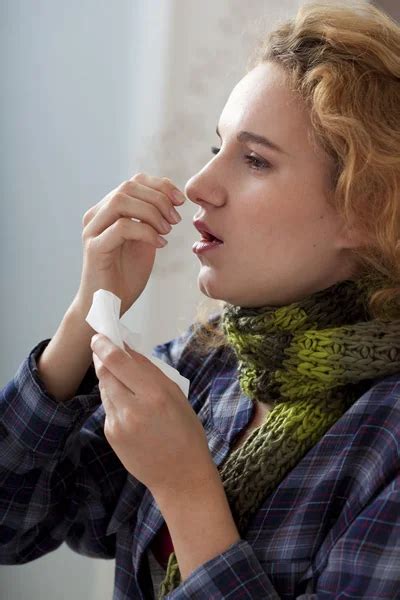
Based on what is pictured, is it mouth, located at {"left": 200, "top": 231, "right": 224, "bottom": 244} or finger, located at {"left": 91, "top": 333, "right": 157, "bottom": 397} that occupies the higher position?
mouth, located at {"left": 200, "top": 231, "right": 224, "bottom": 244}

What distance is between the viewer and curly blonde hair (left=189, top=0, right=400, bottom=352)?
39.4 inches

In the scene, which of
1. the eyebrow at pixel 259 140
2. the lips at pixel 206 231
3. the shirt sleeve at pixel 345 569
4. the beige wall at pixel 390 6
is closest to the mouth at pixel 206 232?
the lips at pixel 206 231

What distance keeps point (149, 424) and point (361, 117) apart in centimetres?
42

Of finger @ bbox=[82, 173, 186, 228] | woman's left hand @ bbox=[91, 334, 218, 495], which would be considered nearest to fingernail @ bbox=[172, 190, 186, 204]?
finger @ bbox=[82, 173, 186, 228]

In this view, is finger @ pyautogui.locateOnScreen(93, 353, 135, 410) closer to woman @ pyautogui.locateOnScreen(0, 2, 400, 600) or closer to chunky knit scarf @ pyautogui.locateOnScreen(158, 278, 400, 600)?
woman @ pyautogui.locateOnScreen(0, 2, 400, 600)

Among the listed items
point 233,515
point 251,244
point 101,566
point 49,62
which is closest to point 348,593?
point 233,515

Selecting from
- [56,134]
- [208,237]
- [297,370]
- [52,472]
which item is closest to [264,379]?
[297,370]

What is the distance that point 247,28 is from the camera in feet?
4.82

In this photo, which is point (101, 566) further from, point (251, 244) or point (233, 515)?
point (251, 244)

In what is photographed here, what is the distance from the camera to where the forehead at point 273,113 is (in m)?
1.01

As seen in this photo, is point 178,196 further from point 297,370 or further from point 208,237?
point 297,370

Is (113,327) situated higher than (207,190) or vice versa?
(207,190)

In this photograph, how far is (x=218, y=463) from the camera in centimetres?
107

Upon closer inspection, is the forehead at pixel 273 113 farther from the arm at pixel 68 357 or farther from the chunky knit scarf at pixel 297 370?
the arm at pixel 68 357
